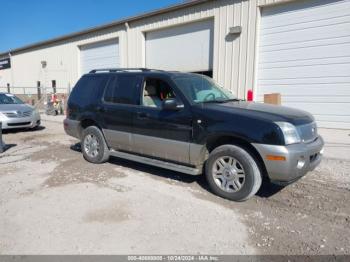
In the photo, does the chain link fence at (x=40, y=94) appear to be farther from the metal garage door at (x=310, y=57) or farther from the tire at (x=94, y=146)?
the tire at (x=94, y=146)

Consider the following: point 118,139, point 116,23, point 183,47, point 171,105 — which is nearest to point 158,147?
point 171,105

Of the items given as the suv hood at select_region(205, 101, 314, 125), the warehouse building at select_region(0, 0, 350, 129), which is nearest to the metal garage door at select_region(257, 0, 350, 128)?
the warehouse building at select_region(0, 0, 350, 129)

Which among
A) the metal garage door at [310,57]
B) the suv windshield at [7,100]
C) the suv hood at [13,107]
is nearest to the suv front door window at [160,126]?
the metal garage door at [310,57]

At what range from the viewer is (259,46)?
11.1m

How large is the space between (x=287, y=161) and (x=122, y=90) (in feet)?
10.9

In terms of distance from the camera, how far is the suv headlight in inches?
158

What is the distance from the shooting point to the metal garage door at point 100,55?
16.5 metres

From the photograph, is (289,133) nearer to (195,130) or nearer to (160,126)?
(195,130)

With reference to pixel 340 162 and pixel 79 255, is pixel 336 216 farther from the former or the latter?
pixel 79 255

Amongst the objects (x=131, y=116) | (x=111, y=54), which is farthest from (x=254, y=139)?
(x=111, y=54)

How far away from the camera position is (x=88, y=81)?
665cm

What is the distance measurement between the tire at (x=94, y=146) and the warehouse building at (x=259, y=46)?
6.80m

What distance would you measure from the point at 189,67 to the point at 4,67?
2321 cm

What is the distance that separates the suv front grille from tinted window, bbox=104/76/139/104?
2.89 m
